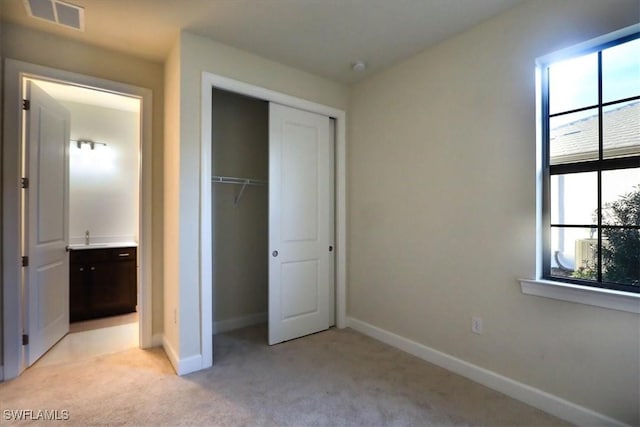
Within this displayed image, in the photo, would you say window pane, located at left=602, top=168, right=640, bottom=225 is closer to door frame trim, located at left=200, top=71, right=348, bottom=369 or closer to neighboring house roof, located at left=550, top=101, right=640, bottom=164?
neighboring house roof, located at left=550, top=101, right=640, bottom=164

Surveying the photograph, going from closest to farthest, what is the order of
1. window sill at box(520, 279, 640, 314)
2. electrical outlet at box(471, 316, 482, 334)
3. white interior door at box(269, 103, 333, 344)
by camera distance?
1. window sill at box(520, 279, 640, 314)
2. electrical outlet at box(471, 316, 482, 334)
3. white interior door at box(269, 103, 333, 344)

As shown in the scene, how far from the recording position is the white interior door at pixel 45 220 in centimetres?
262

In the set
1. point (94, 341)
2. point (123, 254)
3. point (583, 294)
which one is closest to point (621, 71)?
point (583, 294)

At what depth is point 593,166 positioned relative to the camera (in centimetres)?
195

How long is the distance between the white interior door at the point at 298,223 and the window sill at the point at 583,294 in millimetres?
1916

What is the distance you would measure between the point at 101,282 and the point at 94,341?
0.93 m

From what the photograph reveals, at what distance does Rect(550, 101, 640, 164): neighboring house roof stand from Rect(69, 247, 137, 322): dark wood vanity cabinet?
4.58 m

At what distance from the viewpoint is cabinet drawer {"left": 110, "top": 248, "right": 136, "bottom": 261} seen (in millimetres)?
3969

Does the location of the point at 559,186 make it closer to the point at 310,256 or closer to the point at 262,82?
the point at 310,256

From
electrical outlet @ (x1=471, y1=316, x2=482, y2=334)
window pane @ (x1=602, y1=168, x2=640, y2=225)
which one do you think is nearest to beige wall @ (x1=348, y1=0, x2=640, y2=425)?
electrical outlet @ (x1=471, y1=316, x2=482, y2=334)

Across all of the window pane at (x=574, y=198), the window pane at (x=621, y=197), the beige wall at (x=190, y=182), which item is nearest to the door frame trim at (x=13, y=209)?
the beige wall at (x=190, y=182)

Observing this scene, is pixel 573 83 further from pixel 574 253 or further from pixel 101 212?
pixel 101 212

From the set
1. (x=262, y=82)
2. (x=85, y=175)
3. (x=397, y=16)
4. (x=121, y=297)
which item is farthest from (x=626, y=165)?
(x=85, y=175)

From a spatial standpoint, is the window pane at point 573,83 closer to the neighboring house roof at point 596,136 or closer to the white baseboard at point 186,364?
the neighboring house roof at point 596,136
